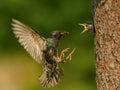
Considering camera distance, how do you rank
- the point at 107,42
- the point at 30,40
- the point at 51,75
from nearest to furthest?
the point at 107,42 < the point at 30,40 < the point at 51,75

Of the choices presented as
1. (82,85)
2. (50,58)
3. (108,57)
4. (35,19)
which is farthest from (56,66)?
(35,19)

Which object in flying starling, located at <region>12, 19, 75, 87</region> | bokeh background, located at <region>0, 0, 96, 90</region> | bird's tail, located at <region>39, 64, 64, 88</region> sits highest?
flying starling, located at <region>12, 19, 75, 87</region>

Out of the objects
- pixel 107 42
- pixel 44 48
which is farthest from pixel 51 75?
pixel 107 42

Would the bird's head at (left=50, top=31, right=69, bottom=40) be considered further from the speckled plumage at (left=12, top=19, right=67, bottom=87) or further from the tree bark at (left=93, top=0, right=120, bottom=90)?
the tree bark at (left=93, top=0, right=120, bottom=90)

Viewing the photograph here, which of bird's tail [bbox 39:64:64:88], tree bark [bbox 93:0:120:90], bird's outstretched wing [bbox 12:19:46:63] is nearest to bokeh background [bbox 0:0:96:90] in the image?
bird's tail [bbox 39:64:64:88]

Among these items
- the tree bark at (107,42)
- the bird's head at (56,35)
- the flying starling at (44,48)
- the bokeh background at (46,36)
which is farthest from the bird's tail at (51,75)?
the bokeh background at (46,36)

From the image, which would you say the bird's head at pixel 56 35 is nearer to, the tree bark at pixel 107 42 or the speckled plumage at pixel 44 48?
the speckled plumage at pixel 44 48

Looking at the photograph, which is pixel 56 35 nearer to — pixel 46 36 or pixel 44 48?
pixel 44 48

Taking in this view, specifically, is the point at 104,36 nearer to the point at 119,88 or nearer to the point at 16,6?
the point at 119,88
